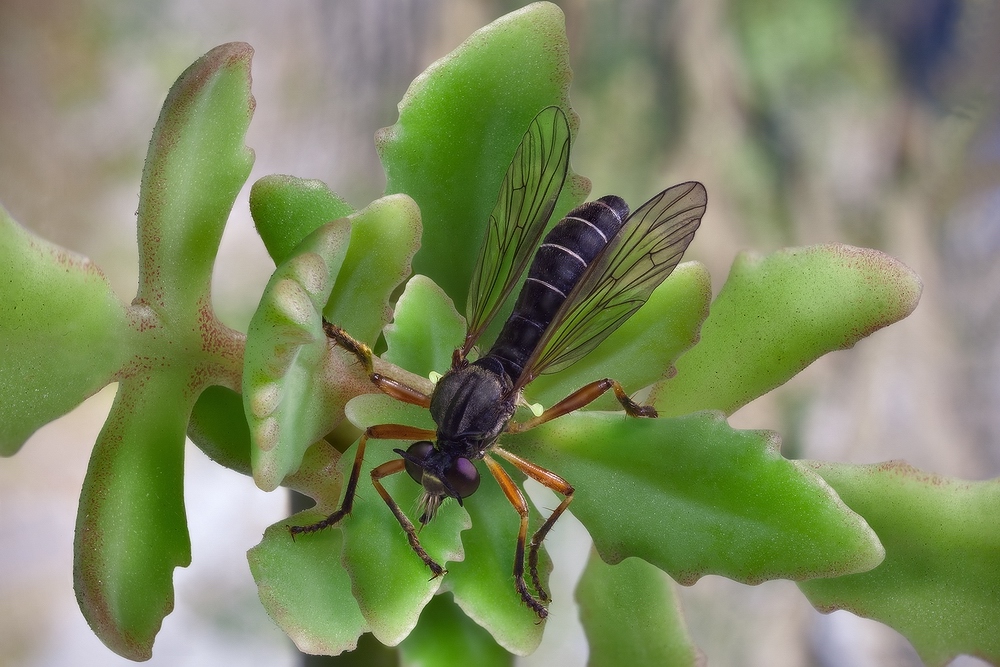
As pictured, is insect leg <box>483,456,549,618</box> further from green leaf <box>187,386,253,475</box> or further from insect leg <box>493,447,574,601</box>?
green leaf <box>187,386,253,475</box>

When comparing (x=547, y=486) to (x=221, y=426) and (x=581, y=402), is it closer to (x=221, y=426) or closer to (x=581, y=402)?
(x=581, y=402)

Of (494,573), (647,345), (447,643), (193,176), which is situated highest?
(193,176)

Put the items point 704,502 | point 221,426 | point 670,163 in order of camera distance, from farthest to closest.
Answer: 1. point 670,163
2. point 221,426
3. point 704,502

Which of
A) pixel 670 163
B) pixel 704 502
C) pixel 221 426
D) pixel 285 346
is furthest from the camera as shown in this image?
pixel 670 163

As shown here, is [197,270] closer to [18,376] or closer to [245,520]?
[18,376]

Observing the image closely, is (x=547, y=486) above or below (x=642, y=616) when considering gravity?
above

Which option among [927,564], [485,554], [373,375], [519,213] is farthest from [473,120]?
[927,564]

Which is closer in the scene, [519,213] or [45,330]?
[45,330]
